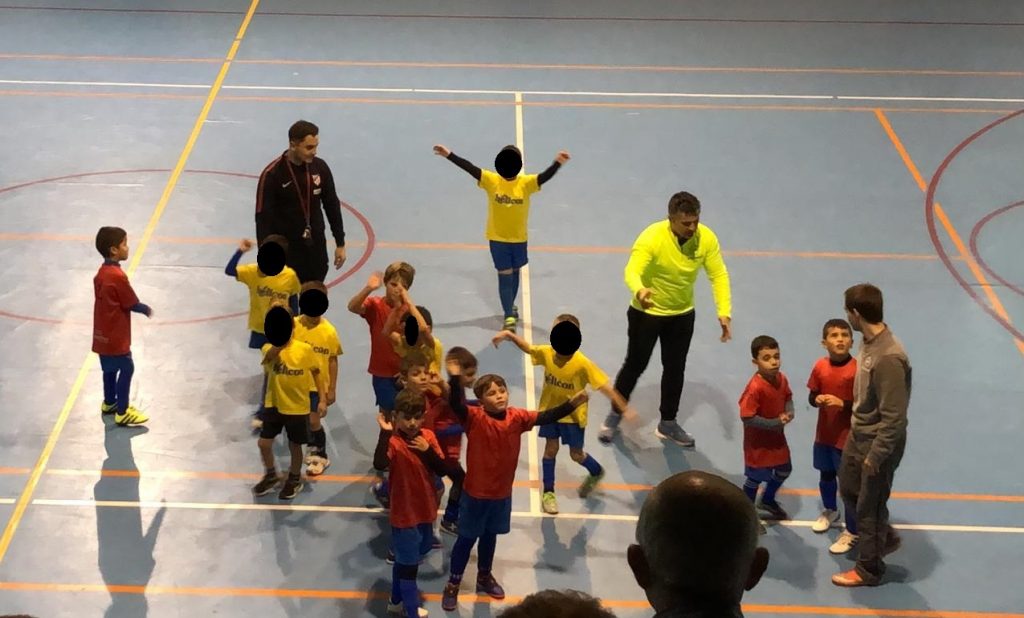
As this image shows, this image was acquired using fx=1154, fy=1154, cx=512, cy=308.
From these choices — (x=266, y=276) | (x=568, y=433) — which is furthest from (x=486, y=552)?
(x=266, y=276)

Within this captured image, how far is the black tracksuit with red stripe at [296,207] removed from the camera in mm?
9445

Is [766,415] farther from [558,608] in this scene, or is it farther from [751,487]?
[558,608]

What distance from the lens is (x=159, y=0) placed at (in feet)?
63.2

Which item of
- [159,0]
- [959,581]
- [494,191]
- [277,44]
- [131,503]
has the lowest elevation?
[959,581]

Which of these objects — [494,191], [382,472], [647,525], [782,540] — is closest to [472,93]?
[494,191]

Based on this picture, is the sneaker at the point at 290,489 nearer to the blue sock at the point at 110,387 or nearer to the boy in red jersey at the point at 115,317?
the boy in red jersey at the point at 115,317

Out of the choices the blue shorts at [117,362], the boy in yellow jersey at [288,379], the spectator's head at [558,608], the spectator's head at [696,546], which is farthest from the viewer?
the blue shorts at [117,362]

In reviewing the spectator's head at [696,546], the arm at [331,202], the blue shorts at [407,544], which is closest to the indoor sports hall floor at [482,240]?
the blue shorts at [407,544]

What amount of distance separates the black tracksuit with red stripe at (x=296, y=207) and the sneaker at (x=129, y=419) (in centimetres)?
174

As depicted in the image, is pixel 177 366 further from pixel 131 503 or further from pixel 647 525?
pixel 647 525

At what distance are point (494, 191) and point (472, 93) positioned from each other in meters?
5.89

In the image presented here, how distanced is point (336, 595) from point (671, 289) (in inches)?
136

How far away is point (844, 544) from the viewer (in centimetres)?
834

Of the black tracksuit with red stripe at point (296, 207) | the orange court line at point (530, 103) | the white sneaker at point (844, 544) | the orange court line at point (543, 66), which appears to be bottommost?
the white sneaker at point (844, 544)
